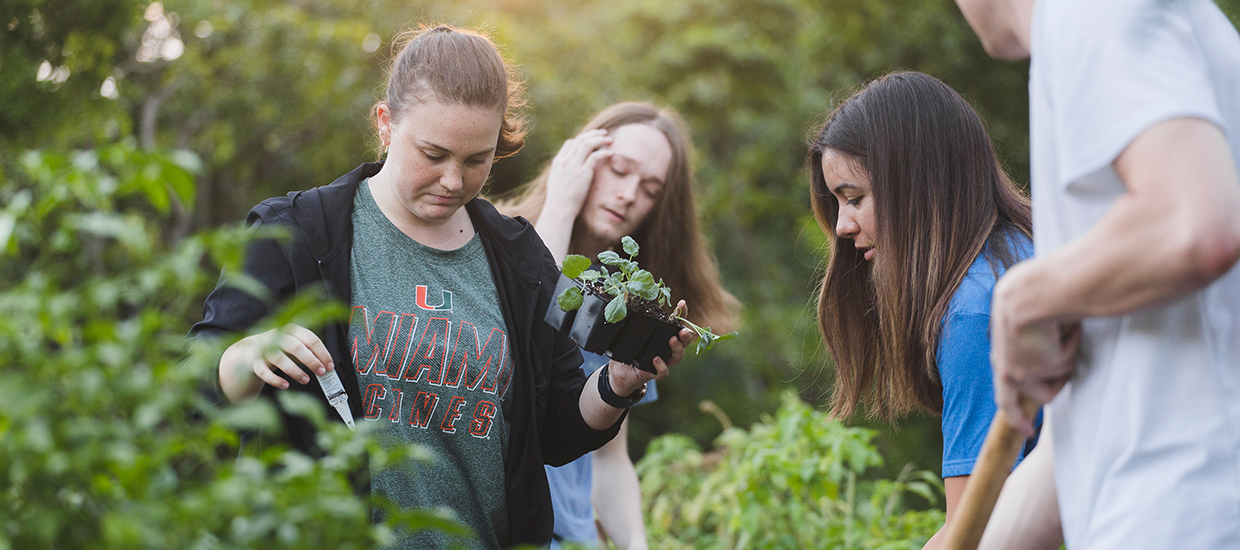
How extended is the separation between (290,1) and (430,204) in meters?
6.36

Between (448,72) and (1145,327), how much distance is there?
1.34m

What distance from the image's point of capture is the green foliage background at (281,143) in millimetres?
794

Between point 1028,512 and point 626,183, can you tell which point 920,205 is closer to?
point 1028,512

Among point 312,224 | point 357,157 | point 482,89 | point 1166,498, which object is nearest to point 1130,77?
point 1166,498

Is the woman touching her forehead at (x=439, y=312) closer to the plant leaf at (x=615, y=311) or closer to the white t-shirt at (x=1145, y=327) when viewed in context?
the plant leaf at (x=615, y=311)

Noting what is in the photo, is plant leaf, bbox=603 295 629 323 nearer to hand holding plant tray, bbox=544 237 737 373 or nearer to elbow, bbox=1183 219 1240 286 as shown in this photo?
hand holding plant tray, bbox=544 237 737 373

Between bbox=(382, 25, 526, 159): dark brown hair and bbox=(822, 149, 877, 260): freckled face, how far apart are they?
728mm

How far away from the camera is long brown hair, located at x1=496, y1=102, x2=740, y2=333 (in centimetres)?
286

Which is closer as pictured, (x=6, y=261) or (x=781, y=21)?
(x=6, y=261)

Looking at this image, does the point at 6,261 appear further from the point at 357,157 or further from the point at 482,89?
the point at 482,89

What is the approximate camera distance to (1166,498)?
1.00 m

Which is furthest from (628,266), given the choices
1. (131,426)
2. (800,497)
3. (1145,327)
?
(800,497)

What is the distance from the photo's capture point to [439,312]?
1.83m

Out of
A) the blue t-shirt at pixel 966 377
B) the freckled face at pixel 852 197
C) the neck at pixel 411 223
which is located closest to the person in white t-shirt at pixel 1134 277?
the blue t-shirt at pixel 966 377
